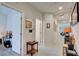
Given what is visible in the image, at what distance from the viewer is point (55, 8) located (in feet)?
7.36

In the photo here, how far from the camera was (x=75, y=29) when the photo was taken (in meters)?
2.06

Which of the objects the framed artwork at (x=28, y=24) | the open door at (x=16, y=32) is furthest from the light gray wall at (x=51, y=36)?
the open door at (x=16, y=32)

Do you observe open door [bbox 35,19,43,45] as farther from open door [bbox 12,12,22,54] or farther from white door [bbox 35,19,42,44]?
open door [bbox 12,12,22,54]

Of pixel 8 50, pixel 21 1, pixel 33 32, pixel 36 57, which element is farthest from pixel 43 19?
pixel 8 50

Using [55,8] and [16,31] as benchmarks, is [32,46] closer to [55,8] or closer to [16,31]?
[16,31]

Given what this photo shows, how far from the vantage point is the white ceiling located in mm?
2117

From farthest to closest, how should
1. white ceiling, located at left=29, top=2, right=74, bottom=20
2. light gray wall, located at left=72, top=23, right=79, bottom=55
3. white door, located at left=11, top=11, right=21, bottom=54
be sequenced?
white door, located at left=11, top=11, right=21, bottom=54
white ceiling, located at left=29, top=2, right=74, bottom=20
light gray wall, located at left=72, top=23, right=79, bottom=55

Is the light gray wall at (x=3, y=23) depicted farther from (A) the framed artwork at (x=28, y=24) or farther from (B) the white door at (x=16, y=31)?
(A) the framed artwork at (x=28, y=24)

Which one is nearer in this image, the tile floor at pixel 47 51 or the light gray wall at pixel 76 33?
the light gray wall at pixel 76 33

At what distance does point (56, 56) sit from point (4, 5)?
4.28 feet

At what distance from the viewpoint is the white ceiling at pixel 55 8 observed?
83.4 inches

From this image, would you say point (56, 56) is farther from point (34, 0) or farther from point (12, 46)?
point (34, 0)

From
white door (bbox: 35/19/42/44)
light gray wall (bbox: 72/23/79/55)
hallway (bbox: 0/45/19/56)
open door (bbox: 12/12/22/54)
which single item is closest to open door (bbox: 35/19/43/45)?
white door (bbox: 35/19/42/44)

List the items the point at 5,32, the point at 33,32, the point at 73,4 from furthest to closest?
1. the point at 33,32
2. the point at 5,32
3. the point at 73,4
